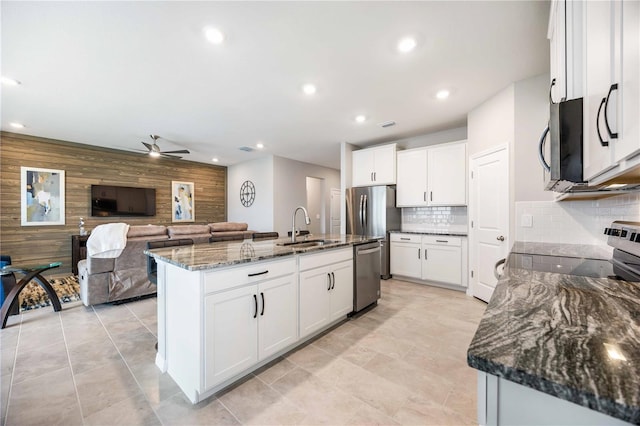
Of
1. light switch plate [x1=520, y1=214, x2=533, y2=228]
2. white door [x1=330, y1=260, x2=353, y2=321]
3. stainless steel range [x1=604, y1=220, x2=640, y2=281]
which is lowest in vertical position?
white door [x1=330, y1=260, x2=353, y2=321]

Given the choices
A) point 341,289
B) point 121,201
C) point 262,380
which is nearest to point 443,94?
point 341,289

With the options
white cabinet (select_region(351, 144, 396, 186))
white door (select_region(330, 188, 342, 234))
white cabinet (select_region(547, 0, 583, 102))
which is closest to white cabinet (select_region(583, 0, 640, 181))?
white cabinet (select_region(547, 0, 583, 102))

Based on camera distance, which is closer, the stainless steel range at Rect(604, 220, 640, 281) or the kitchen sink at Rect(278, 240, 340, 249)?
the stainless steel range at Rect(604, 220, 640, 281)

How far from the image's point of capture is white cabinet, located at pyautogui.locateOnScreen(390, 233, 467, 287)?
3.98 metres

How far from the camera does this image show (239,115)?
3.93 meters

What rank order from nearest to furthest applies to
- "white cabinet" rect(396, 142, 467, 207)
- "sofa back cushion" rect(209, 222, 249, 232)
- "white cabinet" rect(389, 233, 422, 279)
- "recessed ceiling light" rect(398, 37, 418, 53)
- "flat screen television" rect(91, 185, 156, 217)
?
1. "recessed ceiling light" rect(398, 37, 418, 53)
2. "white cabinet" rect(396, 142, 467, 207)
3. "white cabinet" rect(389, 233, 422, 279)
4. "sofa back cushion" rect(209, 222, 249, 232)
5. "flat screen television" rect(91, 185, 156, 217)

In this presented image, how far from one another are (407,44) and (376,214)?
2944 mm

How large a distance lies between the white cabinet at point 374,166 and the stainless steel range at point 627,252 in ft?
11.3

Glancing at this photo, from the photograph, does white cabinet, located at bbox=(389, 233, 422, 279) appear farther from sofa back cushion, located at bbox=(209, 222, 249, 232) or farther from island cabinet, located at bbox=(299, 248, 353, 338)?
sofa back cushion, located at bbox=(209, 222, 249, 232)

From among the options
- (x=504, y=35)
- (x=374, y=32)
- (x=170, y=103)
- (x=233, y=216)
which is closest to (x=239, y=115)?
(x=170, y=103)

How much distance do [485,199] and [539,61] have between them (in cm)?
156

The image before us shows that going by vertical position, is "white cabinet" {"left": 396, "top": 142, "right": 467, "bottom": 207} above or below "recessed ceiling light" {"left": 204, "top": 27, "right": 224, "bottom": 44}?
below

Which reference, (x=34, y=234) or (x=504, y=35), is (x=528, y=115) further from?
(x=34, y=234)

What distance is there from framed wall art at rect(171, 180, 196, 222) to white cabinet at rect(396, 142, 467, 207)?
18.2ft
